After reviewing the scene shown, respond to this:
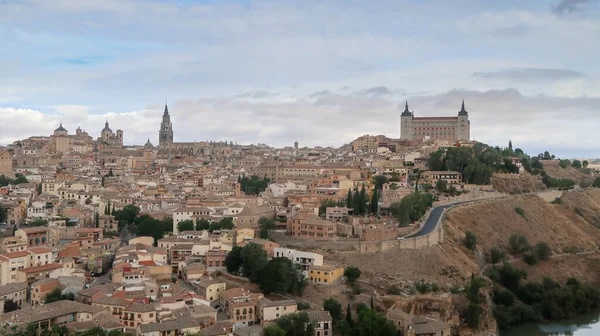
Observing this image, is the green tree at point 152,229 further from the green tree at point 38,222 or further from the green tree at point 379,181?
the green tree at point 379,181

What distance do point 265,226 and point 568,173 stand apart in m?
36.6

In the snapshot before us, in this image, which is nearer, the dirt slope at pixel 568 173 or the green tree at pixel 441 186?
the green tree at pixel 441 186

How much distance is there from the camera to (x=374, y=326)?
76.5 ft

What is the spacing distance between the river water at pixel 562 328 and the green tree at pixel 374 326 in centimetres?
748

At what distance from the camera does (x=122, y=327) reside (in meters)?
21.3

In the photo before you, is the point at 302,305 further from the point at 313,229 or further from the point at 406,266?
the point at 313,229

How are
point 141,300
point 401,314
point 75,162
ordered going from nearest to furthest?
point 141,300 → point 401,314 → point 75,162

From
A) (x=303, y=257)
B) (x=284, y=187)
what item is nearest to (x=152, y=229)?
(x=303, y=257)

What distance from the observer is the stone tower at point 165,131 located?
9762 cm

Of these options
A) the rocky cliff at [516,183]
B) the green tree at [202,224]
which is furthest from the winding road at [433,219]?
the green tree at [202,224]

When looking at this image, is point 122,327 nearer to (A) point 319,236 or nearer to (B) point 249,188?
(A) point 319,236

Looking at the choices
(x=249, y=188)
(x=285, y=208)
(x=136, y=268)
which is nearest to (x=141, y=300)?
(x=136, y=268)

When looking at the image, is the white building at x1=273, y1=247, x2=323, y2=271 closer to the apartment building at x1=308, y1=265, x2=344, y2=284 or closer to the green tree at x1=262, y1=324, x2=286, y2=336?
the apartment building at x1=308, y1=265, x2=344, y2=284

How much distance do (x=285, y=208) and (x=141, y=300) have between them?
645 inches
